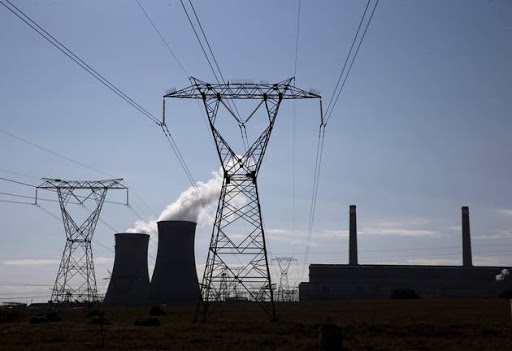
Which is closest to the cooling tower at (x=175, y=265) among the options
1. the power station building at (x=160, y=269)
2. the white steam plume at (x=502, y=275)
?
the power station building at (x=160, y=269)

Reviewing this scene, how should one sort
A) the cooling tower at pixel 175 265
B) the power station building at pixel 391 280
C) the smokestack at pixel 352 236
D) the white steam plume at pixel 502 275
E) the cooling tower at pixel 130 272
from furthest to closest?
the smokestack at pixel 352 236
the power station building at pixel 391 280
the white steam plume at pixel 502 275
the cooling tower at pixel 130 272
the cooling tower at pixel 175 265

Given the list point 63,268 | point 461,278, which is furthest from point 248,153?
point 461,278

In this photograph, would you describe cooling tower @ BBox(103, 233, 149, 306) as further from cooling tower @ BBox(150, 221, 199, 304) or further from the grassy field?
the grassy field

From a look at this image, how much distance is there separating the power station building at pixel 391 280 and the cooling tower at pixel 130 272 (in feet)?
111

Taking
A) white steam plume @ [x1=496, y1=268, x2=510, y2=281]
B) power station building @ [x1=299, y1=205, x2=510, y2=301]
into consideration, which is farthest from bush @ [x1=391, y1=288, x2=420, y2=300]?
white steam plume @ [x1=496, y1=268, x2=510, y2=281]

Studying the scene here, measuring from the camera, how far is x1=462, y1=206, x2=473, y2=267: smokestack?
324ft

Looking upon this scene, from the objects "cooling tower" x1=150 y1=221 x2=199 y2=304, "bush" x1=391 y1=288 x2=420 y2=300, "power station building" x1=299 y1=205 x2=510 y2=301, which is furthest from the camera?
"power station building" x1=299 y1=205 x2=510 y2=301

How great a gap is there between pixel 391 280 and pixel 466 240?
14.1 metres

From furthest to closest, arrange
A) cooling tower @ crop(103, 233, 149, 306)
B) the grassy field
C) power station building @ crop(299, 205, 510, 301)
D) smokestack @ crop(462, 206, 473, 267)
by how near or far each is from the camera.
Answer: smokestack @ crop(462, 206, 473, 267)
power station building @ crop(299, 205, 510, 301)
cooling tower @ crop(103, 233, 149, 306)
the grassy field

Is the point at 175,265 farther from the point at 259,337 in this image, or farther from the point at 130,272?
the point at 259,337

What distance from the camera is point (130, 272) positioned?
6650 centimetres

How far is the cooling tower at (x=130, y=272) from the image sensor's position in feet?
214

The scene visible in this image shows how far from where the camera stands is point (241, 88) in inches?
1073

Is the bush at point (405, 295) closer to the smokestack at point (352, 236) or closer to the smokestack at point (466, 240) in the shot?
the smokestack at point (352, 236)
